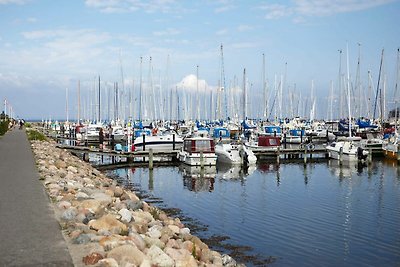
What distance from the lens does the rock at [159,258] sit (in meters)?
8.71

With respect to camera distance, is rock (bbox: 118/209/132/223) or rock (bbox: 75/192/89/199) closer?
rock (bbox: 118/209/132/223)

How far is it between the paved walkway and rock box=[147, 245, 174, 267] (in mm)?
1580

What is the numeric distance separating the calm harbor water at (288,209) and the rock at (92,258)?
7.50m

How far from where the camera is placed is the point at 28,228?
10.4 meters

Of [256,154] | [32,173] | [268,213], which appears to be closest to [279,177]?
[256,154]

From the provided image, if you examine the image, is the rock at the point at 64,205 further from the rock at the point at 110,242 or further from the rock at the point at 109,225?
the rock at the point at 110,242

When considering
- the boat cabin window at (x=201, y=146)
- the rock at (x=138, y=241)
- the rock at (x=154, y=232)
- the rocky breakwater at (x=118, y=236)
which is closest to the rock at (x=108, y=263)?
the rocky breakwater at (x=118, y=236)

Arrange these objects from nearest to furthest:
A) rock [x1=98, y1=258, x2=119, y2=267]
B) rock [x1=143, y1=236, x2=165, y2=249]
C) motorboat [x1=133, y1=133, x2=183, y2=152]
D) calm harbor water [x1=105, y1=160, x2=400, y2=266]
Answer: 1. rock [x1=98, y1=258, x2=119, y2=267]
2. rock [x1=143, y1=236, x2=165, y2=249]
3. calm harbor water [x1=105, y1=160, x2=400, y2=266]
4. motorboat [x1=133, y1=133, x2=183, y2=152]

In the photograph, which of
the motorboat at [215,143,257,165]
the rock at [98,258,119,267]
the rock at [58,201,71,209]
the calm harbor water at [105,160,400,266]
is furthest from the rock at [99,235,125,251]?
the motorboat at [215,143,257,165]

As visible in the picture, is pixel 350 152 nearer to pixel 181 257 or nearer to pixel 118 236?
pixel 181 257

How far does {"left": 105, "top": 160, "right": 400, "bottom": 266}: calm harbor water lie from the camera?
15.8 metres

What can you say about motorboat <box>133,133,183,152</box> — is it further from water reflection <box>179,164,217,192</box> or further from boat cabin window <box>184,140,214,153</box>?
boat cabin window <box>184,140,214,153</box>

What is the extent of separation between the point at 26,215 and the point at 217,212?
12.4 metres

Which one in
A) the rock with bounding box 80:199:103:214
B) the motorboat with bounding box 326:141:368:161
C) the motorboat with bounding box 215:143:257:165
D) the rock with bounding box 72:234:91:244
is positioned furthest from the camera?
the motorboat with bounding box 326:141:368:161
